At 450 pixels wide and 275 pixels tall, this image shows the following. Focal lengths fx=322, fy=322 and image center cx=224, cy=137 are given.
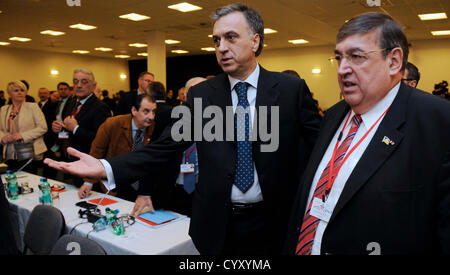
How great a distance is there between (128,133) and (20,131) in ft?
7.53

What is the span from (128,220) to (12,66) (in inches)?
587

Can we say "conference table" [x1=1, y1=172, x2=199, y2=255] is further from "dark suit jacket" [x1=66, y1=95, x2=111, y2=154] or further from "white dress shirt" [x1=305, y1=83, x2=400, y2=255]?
"white dress shirt" [x1=305, y1=83, x2=400, y2=255]

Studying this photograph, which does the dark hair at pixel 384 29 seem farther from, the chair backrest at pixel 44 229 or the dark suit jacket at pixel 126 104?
the dark suit jacket at pixel 126 104

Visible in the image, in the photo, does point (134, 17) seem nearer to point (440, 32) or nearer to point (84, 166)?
point (84, 166)

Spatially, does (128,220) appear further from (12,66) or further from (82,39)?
(12,66)

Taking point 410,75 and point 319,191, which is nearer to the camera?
point 319,191

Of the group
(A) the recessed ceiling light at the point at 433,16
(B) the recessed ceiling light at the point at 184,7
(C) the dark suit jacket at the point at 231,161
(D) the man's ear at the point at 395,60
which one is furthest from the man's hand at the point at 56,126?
(A) the recessed ceiling light at the point at 433,16

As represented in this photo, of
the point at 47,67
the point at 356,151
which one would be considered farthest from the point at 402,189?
the point at 47,67

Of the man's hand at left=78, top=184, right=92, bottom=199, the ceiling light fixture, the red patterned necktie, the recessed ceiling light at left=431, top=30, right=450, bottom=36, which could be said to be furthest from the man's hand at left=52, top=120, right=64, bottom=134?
the recessed ceiling light at left=431, top=30, right=450, bottom=36

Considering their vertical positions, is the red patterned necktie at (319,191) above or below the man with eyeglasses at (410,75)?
below

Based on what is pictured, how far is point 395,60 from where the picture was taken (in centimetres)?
108

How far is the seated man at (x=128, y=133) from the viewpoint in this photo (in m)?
2.90

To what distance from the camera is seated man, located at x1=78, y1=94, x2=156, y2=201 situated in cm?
290
